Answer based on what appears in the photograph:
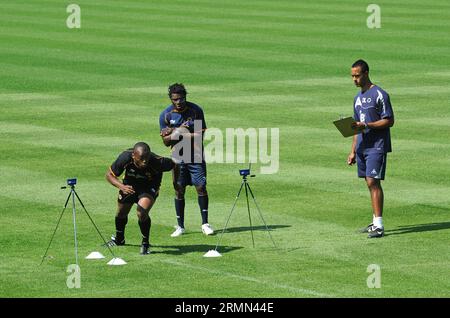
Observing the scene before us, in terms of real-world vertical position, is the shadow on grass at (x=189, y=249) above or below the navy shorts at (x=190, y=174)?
below

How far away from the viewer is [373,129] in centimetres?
1895

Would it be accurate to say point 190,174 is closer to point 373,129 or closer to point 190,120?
point 190,120

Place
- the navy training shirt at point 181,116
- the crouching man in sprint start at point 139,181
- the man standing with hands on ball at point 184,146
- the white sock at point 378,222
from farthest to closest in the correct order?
the navy training shirt at point 181,116 → the man standing with hands on ball at point 184,146 → the white sock at point 378,222 → the crouching man in sprint start at point 139,181

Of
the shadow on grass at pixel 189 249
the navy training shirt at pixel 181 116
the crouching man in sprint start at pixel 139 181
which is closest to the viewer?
the crouching man in sprint start at pixel 139 181

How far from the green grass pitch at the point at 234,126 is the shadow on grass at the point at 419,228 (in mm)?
31

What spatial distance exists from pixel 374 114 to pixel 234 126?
35.4 ft

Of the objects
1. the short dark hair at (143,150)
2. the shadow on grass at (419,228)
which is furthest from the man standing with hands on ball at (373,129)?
the short dark hair at (143,150)

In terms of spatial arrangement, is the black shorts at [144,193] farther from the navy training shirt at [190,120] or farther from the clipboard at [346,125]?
the clipboard at [346,125]

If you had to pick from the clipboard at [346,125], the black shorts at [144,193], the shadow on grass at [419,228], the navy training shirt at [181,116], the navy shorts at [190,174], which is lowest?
the shadow on grass at [419,228]

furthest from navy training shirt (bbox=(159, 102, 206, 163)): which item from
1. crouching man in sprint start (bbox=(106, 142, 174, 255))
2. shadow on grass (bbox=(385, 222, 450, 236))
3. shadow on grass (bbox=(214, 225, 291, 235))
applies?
shadow on grass (bbox=(385, 222, 450, 236))

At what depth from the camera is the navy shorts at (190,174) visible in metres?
19.3

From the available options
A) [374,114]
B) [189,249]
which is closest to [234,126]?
[374,114]

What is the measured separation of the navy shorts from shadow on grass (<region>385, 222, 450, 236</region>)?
2.88 m

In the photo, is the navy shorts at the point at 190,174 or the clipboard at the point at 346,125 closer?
the clipboard at the point at 346,125
